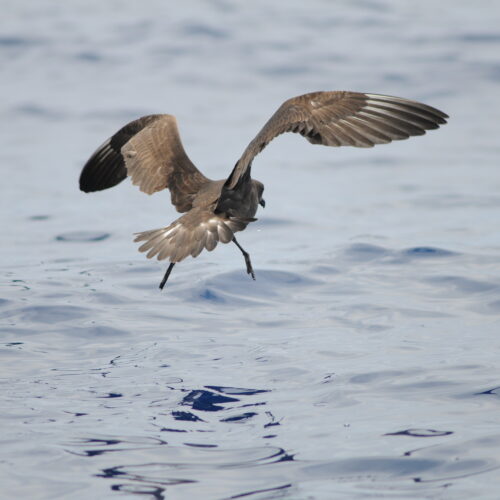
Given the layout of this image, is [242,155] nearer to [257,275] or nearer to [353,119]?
[353,119]

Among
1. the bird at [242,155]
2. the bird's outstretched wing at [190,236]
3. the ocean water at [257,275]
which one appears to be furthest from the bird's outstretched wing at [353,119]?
the ocean water at [257,275]

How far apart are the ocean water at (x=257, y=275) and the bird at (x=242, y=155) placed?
997 millimetres

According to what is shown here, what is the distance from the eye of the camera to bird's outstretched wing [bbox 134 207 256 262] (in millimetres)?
6254

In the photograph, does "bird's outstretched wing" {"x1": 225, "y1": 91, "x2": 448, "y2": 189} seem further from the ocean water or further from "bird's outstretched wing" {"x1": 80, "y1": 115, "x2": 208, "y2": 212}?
the ocean water

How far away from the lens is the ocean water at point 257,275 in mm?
5574

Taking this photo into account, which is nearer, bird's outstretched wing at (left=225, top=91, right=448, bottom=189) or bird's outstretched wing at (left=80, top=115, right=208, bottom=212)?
bird's outstretched wing at (left=225, top=91, right=448, bottom=189)

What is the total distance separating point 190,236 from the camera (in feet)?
21.0

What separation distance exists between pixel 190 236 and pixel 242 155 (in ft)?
2.09

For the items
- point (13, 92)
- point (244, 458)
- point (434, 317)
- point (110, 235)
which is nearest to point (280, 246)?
point (110, 235)

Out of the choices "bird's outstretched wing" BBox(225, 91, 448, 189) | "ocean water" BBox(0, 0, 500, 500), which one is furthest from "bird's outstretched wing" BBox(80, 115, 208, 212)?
"ocean water" BBox(0, 0, 500, 500)

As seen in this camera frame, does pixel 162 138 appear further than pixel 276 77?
No

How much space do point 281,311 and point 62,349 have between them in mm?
1911

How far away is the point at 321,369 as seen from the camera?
6.97 meters

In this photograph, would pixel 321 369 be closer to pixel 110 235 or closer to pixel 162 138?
pixel 162 138
